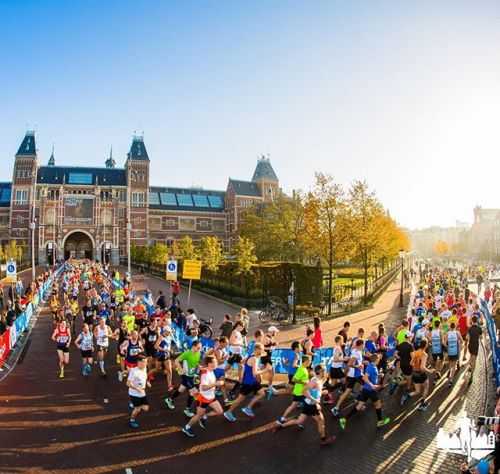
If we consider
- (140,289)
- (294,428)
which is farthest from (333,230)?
(140,289)

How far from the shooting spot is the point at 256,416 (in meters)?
10.2

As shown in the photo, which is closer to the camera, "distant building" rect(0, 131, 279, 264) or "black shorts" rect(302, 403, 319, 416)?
"black shorts" rect(302, 403, 319, 416)

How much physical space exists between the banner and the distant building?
214 ft

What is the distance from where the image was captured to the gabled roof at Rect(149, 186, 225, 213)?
98.3 metres

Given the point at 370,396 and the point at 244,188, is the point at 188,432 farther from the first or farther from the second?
the point at 244,188

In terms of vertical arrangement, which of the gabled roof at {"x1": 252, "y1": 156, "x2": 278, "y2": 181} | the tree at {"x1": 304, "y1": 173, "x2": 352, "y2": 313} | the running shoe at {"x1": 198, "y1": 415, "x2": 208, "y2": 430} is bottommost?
the running shoe at {"x1": 198, "y1": 415, "x2": 208, "y2": 430}

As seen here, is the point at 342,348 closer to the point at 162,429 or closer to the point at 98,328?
the point at 162,429

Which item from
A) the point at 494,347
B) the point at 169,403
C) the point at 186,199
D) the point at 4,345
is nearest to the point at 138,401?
the point at 169,403

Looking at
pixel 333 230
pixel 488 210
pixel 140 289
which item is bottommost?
pixel 140 289

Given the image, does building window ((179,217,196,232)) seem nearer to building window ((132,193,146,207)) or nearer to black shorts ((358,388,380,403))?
building window ((132,193,146,207))

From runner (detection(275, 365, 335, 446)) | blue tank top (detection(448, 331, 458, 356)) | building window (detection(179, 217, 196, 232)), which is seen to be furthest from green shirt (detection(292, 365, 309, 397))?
building window (detection(179, 217, 196, 232))

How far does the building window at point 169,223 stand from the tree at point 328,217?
7127 cm

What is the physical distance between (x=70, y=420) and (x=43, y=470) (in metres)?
2.29

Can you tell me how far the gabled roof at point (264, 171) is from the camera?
101738mm
